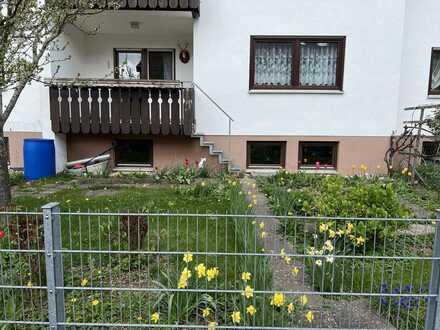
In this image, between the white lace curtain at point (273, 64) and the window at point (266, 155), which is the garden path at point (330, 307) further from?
the white lace curtain at point (273, 64)

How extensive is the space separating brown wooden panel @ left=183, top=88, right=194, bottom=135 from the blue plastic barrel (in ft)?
10.4

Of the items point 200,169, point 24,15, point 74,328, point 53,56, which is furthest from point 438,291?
point 53,56

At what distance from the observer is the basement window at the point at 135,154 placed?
9.84 m

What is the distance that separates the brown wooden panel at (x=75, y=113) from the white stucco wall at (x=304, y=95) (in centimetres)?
293

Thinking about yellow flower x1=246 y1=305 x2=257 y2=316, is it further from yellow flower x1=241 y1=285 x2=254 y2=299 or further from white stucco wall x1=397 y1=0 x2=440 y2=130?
white stucco wall x1=397 y1=0 x2=440 y2=130

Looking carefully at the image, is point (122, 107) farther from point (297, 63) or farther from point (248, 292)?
point (248, 292)

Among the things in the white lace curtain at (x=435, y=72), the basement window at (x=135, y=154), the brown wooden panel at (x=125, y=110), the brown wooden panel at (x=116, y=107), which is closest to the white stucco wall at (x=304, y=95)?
the white lace curtain at (x=435, y=72)

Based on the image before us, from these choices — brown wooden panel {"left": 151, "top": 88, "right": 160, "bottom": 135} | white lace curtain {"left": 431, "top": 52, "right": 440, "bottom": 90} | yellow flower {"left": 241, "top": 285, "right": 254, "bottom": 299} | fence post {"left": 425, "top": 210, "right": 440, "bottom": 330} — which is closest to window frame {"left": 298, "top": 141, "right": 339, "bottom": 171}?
white lace curtain {"left": 431, "top": 52, "right": 440, "bottom": 90}

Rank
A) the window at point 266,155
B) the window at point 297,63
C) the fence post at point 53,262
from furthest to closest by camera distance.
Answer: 1. the window at point 266,155
2. the window at point 297,63
3. the fence post at point 53,262

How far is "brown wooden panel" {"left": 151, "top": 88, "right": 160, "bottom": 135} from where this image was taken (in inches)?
342

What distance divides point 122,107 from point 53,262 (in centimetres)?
677

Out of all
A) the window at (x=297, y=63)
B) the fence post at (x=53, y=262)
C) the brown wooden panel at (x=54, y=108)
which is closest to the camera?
the fence post at (x=53, y=262)

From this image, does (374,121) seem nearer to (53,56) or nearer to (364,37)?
(364,37)

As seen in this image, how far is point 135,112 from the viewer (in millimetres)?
8734
